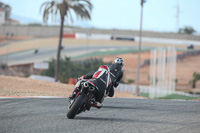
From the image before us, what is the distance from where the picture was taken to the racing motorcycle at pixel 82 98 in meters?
9.59

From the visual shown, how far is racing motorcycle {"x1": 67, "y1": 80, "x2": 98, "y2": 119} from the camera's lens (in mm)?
9586

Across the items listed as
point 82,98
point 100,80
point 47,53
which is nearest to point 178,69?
point 47,53

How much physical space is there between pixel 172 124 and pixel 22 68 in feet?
199

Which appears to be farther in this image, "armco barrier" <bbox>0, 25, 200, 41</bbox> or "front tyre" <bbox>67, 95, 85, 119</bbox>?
"armco barrier" <bbox>0, 25, 200, 41</bbox>

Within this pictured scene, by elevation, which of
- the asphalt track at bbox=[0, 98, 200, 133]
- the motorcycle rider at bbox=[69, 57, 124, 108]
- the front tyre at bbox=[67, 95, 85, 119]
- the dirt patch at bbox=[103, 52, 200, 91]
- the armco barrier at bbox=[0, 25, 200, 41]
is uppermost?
the armco barrier at bbox=[0, 25, 200, 41]

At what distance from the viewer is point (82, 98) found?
31.9 ft

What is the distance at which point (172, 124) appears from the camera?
31.4ft

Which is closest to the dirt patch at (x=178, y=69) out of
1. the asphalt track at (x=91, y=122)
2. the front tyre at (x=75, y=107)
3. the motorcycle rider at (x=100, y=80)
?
the asphalt track at (x=91, y=122)

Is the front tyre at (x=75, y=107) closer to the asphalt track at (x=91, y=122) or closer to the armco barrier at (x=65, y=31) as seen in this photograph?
the asphalt track at (x=91, y=122)

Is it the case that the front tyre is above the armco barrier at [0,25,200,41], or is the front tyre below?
below

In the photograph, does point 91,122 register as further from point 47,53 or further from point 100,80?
point 47,53

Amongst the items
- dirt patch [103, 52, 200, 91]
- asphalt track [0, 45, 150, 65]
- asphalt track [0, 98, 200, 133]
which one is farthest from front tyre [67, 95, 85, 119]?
asphalt track [0, 45, 150, 65]

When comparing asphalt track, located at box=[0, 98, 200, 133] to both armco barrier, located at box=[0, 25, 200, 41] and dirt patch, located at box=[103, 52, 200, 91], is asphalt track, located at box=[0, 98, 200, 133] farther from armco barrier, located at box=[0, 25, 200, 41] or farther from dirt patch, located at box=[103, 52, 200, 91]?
armco barrier, located at box=[0, 25, 200, 41]

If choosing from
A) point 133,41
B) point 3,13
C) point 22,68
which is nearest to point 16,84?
point 22,68
